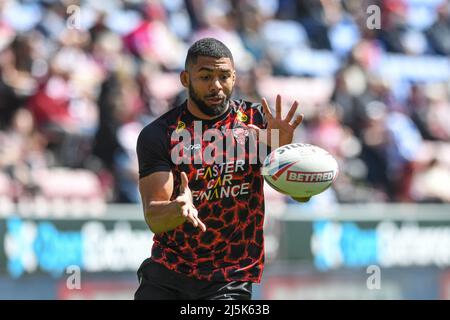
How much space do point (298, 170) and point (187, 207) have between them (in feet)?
2.94

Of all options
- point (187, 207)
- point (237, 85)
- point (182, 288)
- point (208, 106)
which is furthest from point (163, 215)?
point (237, 85)

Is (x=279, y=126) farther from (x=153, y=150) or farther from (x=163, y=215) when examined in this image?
(x=163, y=215)

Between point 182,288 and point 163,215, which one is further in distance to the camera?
point 182,288

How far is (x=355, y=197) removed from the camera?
15375 millimetres

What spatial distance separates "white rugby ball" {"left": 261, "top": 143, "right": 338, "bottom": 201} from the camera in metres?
7.17

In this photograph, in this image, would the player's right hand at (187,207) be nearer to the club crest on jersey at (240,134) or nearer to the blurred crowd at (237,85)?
the club crest on jersey at (240,134)

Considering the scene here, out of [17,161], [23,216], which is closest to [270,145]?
[23,216]

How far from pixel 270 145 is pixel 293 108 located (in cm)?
32

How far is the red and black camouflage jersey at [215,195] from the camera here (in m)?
7.32

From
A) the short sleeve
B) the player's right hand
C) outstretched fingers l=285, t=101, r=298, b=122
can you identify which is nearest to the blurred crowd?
the short sleeve

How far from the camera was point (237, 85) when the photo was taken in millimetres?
14883

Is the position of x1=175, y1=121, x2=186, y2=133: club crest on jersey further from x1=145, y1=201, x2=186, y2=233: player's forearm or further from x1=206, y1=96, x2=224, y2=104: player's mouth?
x1=145, y1=201, x2=186, y2=233: player's forearm

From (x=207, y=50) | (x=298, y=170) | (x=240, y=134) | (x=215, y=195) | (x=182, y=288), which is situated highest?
(x=207, y=50)

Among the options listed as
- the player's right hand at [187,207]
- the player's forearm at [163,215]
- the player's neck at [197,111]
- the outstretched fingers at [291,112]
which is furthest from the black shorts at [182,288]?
the outstretched fingers at [291,112]
